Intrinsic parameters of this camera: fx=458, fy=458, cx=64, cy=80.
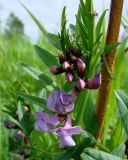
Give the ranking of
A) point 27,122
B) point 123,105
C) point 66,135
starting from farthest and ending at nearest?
point 27,122 → point 123,105 → point 66,135

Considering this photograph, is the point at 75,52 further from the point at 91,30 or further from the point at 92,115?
the point at 92,115

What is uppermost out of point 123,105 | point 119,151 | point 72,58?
point 72,58

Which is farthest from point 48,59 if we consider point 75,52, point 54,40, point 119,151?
point 119,151

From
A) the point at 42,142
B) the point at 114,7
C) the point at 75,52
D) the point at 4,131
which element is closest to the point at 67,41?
the point at 75,52

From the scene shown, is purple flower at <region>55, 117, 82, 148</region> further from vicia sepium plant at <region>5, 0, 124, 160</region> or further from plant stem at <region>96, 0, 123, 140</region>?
plant stem at <region>96, 0, 123, 140</region>

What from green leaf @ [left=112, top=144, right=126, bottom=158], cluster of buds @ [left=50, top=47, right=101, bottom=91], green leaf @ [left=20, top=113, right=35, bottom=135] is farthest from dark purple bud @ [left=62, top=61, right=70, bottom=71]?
green leaf @ [left=20, top=113, right=35, bottom=135]

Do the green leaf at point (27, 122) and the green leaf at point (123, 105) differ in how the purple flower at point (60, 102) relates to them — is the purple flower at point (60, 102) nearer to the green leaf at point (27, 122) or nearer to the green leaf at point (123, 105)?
the green leaf at point (123, 105)

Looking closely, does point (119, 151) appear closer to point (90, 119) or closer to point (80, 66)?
point (90, 119)
